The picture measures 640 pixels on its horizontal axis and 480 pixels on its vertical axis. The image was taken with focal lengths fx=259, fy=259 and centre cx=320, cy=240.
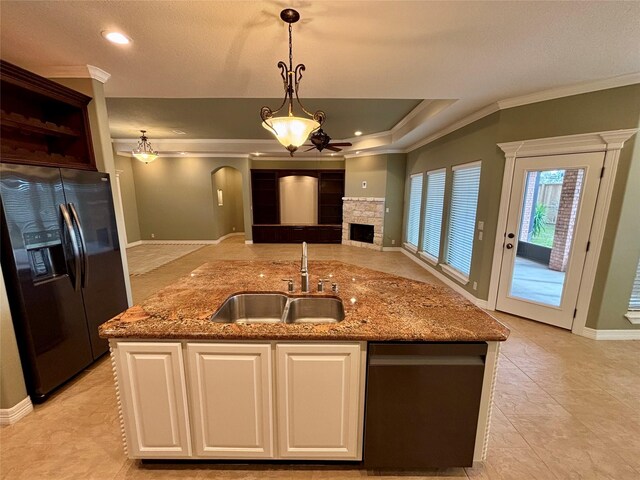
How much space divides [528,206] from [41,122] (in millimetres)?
5111

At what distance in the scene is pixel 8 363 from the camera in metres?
1.80

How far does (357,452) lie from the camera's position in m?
1.49

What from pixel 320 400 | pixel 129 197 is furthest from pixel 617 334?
pixel 129 197

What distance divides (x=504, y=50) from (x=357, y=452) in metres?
3.08

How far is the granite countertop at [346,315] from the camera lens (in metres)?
1.31

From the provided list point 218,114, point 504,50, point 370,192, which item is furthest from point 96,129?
point 370,192

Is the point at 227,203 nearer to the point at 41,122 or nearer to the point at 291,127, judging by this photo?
the point at 41,122

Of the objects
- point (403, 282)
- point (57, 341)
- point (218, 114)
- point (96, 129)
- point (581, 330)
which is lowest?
→ point (581, 330)

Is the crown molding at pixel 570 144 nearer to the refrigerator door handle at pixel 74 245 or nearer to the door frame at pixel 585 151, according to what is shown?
the door frame at pixel 585 151

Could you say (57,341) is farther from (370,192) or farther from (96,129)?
(370,192)

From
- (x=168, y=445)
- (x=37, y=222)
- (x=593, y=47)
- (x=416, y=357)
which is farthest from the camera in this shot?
(x=593, y=47)

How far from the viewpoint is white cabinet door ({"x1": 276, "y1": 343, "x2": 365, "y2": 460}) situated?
1.37 m

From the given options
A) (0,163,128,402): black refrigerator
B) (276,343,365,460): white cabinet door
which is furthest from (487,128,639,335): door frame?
(0,163,128,402): black refrigerator

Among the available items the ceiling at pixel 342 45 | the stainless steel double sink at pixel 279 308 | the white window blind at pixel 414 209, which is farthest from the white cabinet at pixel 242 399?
the white window blind at pixel 414 209
